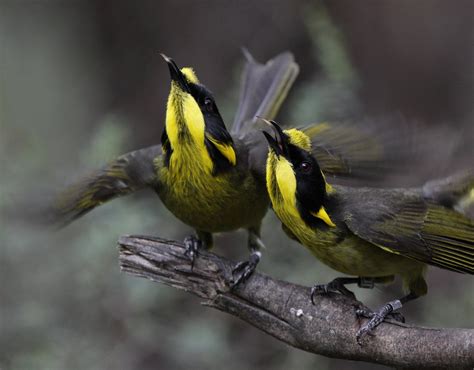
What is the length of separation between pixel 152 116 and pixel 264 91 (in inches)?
150

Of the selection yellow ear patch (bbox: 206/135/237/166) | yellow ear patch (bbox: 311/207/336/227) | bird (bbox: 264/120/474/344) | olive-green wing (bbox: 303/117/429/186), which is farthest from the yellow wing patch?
olive-green wing (bbox: 303/117/429/186)

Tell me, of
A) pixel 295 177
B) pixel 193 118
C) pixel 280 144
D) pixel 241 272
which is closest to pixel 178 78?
pixel 193 118

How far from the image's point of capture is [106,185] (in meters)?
4.91

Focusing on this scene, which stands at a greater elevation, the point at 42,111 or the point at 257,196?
the point at 257,196

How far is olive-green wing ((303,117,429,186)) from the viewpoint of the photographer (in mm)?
4715

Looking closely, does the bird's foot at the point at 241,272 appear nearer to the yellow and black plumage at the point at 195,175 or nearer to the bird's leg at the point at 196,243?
the yellow and black plumage at the point at 195,175

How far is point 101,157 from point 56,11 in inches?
220

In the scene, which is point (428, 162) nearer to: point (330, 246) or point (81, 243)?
point (330, 246)

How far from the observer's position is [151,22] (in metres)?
9.51

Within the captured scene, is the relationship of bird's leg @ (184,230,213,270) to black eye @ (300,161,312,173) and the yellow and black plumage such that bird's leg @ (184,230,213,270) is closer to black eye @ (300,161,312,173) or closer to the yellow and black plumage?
the yellow and black plumage

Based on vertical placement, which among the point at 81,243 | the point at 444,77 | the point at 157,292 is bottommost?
the point at 444,77

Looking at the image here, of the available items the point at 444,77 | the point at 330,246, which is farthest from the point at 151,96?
the point at 330,246

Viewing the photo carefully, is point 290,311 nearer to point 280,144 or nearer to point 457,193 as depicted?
point 280,144

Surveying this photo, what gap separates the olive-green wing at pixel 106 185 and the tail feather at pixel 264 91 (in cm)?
76
